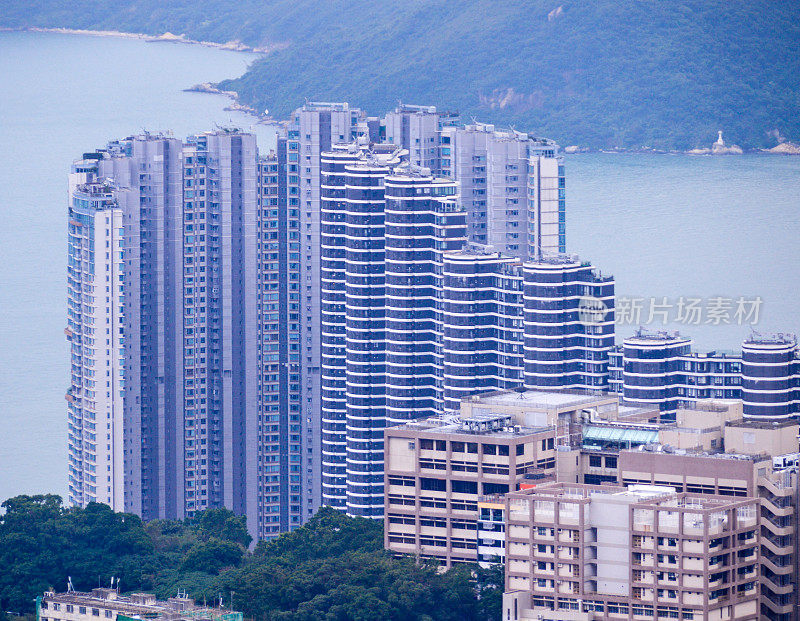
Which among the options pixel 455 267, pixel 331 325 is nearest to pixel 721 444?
pixel 455 267

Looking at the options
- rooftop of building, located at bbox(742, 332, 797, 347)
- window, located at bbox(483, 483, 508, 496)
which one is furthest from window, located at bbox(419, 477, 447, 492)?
rooftop of building, located at bbox(742, 332, 797, 347)

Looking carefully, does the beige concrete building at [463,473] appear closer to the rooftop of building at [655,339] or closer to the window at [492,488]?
the window at [492,488]

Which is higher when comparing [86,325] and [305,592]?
[86,325]

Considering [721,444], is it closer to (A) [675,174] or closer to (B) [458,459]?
(B) [458,459]

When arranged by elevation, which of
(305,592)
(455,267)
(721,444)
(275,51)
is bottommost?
(305,592)

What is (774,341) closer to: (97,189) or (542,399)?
(542,399)

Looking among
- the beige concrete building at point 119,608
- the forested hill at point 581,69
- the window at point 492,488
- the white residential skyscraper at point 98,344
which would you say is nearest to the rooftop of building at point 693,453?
the window at point 492,488

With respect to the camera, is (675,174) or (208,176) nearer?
(208,176)
